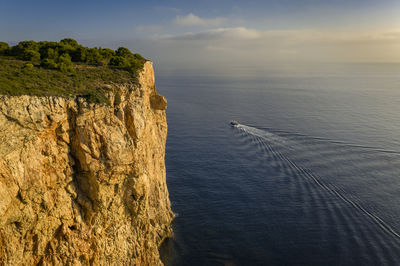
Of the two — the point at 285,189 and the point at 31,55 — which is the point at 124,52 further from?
the point at 285,189

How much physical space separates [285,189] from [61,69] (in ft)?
139

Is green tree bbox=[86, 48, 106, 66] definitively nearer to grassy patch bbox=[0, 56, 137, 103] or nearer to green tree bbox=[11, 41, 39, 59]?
grassy patch bbox=[0, 56, 137, 103]

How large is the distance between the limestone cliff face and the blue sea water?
15384 mm

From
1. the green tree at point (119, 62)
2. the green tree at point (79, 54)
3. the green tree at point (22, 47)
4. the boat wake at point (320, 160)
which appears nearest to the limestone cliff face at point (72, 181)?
the green tree at point (119, 62)

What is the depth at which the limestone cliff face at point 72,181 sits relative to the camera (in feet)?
54.1

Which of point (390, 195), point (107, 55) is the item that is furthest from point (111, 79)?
point (390, 195)

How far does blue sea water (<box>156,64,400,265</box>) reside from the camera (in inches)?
1420

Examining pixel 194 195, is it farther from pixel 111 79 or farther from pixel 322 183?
pixel 111 79

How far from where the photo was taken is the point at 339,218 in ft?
137

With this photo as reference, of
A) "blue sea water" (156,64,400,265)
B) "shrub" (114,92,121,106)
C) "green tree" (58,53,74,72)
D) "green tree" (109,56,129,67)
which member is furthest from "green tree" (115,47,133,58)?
"blue sea water" (156,64,400,265)

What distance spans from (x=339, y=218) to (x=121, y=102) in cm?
3806

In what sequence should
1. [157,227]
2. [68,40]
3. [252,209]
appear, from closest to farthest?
1. [68,40]
2. [157,227]
3. [252,209]

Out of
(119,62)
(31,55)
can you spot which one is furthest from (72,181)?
(31,55)

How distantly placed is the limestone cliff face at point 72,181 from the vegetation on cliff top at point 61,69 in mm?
1272
